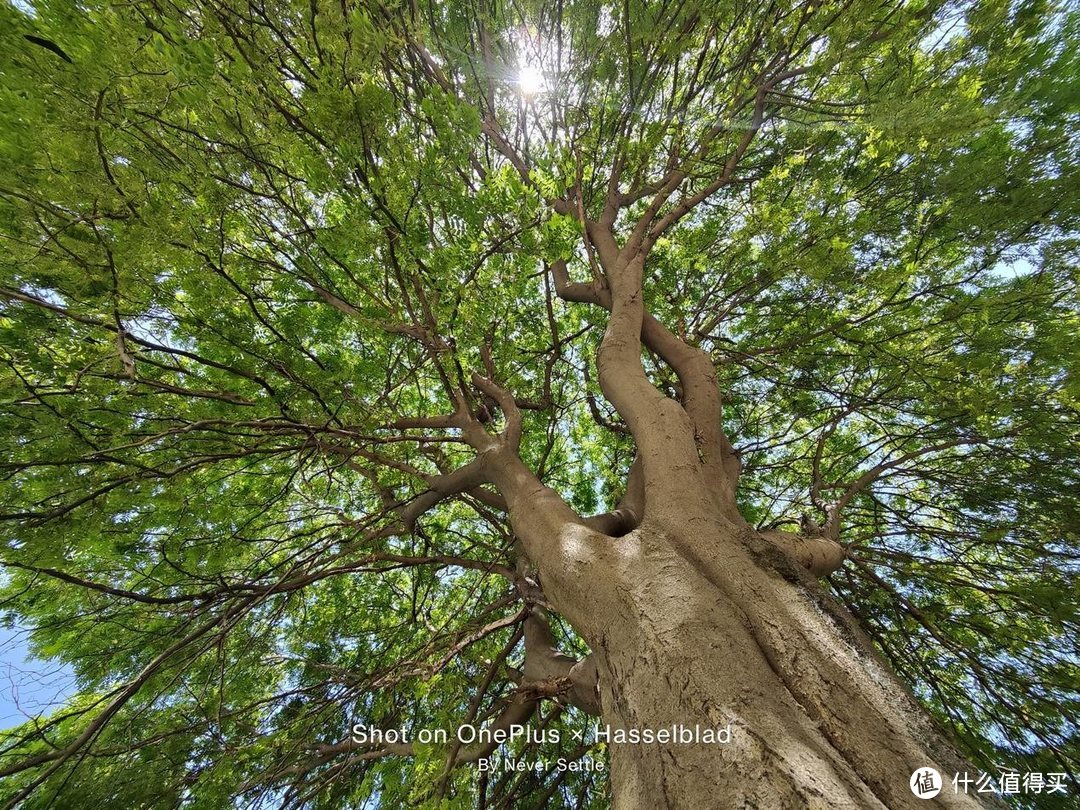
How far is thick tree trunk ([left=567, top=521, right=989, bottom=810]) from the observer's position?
1036mm

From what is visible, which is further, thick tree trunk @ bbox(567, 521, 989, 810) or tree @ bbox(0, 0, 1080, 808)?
tree @ bbox(0, 0, 1080, 808)

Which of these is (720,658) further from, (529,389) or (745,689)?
(529,389)

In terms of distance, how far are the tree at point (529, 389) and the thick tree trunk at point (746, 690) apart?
11mm

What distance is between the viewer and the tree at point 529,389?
1705 mm

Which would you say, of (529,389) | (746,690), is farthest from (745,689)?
(529,389)

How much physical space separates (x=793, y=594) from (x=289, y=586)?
103 inches

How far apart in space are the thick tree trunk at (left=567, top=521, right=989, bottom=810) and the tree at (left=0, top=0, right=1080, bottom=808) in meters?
0.01

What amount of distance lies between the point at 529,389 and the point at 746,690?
3354 millimetres

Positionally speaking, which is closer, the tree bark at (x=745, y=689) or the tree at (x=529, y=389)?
the tree bark at (x=745, y=689)

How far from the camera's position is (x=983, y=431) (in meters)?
3.40

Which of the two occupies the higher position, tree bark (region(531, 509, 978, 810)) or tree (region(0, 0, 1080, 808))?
tree (region(0, 0, 1080, 808))

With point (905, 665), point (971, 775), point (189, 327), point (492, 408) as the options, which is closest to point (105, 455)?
point (189, 327)

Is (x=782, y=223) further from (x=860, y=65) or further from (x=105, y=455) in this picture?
(x=105, y=455)

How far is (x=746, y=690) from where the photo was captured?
121 centimetres
